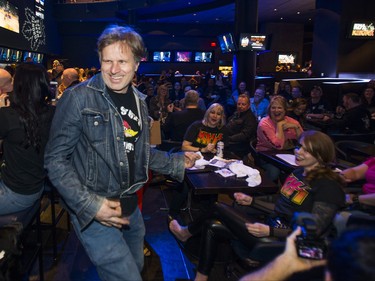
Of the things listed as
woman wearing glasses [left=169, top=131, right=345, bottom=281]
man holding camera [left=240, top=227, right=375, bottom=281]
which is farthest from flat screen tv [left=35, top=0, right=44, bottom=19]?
man holding camera [left=240, top=227, right=375, bottom=281]

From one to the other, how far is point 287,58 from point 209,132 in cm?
1670

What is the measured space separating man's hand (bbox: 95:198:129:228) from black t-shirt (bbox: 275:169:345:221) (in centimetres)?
128

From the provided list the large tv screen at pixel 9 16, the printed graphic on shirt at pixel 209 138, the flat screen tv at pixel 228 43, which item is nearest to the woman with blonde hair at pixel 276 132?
the printed graphic on shirt at pixel 209 138

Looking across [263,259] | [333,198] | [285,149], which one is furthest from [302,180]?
[285,149]

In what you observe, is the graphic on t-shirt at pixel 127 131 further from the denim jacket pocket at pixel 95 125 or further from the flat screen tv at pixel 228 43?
the flat screen tv at pixel 228 43

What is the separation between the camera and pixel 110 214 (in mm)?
1471

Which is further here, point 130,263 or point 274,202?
point 274,202

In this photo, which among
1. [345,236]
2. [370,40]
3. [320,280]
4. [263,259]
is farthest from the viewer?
[370,40]

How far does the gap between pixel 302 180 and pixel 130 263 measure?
4.61 feet

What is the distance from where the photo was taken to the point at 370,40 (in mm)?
12508

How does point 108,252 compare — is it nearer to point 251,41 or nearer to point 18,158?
point 18,158

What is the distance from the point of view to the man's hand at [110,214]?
1459 mm

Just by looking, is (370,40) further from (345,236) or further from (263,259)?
(345,236)

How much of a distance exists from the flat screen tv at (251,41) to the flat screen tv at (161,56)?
387 inches
